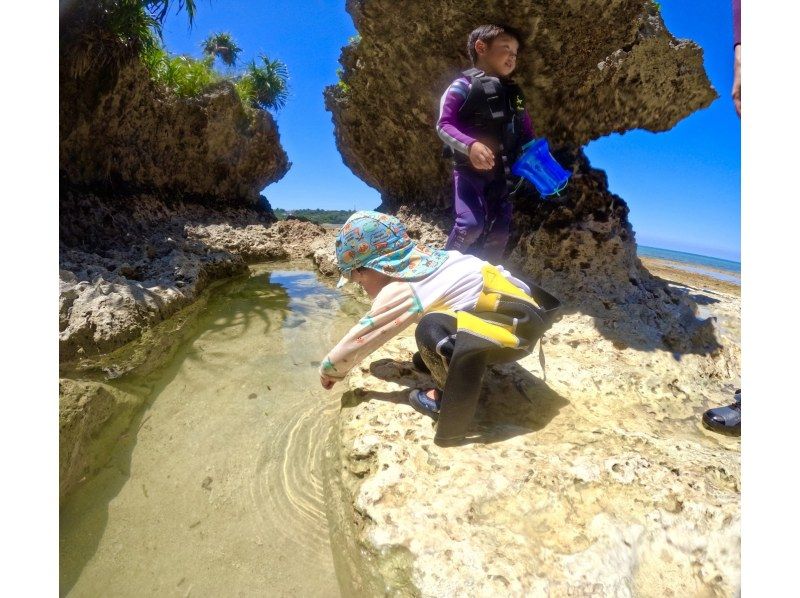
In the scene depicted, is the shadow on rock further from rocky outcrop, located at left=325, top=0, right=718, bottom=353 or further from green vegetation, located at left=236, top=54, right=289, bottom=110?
green vegetation, located at left=236, top=54, right=289, bottom=110

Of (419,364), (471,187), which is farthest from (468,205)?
(419,364)

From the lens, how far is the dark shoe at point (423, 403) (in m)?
1.57

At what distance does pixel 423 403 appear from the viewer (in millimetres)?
1603

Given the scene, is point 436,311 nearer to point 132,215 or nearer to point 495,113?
point 495,113

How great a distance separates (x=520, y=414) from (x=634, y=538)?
0.72m

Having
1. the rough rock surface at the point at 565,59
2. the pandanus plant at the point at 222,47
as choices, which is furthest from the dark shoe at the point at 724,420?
the pandanus plant at the point at 222,47

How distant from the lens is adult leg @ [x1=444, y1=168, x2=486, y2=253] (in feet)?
8.50

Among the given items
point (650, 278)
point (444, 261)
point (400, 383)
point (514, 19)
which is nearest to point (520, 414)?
point (400, 383)

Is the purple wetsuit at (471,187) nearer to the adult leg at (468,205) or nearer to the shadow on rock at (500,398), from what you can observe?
the adult leg at (468,205)

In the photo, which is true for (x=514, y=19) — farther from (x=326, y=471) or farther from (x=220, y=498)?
(x=220, y=498)

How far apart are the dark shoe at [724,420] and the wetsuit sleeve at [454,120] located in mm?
1916

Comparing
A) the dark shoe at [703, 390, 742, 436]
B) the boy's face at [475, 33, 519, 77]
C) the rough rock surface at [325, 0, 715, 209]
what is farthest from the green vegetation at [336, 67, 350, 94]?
the dark shoe at [703, 390, 742, 436]

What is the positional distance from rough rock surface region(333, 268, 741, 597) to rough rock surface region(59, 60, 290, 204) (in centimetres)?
673

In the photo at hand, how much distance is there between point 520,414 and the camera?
1.67m
